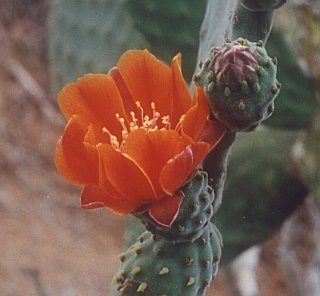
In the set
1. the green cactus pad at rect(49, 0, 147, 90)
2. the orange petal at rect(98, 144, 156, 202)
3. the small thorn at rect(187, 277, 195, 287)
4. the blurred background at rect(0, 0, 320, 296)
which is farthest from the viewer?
the green cactus pad at rect(49, 0, 147, 90)

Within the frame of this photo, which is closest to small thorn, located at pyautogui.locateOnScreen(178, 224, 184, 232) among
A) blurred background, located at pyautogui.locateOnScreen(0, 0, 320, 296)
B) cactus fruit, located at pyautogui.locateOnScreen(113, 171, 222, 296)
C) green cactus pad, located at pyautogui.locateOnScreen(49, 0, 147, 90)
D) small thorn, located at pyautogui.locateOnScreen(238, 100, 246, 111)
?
cactus fruit, located at pyautogui.locateOnScreen(113, 171, 222, 296)

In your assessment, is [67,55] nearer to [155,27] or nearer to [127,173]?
[155,27]

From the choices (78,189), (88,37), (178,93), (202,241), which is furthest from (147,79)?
(78,189)

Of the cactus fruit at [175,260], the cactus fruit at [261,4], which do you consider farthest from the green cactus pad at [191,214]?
the cactus fruit at [261,4]

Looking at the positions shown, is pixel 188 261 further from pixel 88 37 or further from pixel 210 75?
pixel 88 37

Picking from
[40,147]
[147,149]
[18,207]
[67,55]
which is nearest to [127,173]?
[147,149]

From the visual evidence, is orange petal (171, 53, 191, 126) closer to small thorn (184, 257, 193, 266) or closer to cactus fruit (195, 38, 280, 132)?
cactus fruit (195, 38, 280, 132)
